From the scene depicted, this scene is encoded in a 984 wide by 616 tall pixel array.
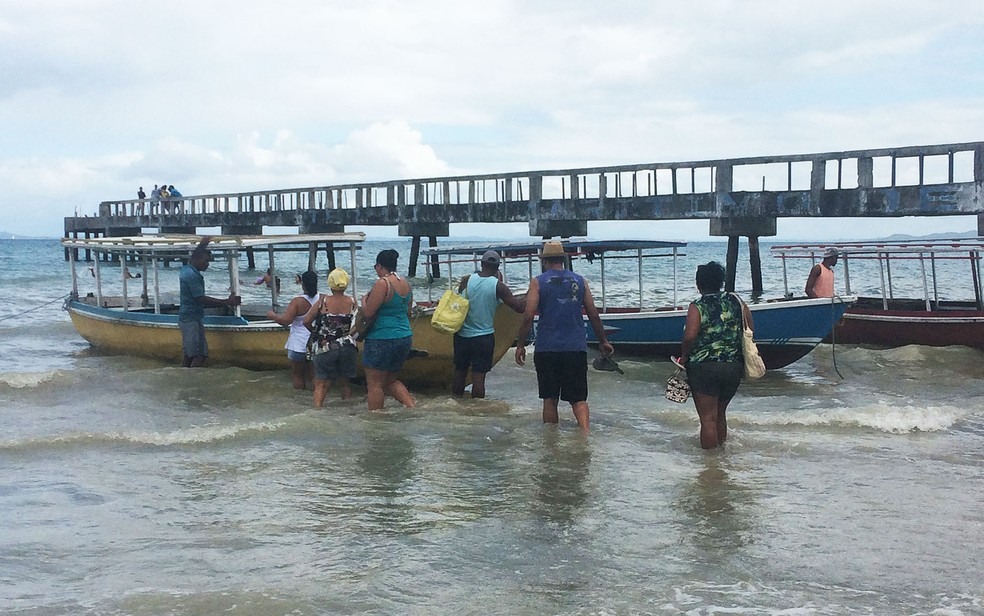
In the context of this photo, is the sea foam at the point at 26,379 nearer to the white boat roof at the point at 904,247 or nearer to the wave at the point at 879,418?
the wave at the point at 879,418

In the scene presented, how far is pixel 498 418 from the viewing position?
902 centimetres

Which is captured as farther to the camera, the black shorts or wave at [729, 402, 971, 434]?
wave at [729, 402, 971, 434]

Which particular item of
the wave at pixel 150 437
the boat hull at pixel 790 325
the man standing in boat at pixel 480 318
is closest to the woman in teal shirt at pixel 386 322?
the man standing in boat at pixel 480 318

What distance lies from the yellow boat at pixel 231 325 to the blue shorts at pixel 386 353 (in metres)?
1.68

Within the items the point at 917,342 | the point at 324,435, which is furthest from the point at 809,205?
the point at 324,435

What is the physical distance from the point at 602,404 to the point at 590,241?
332 cm

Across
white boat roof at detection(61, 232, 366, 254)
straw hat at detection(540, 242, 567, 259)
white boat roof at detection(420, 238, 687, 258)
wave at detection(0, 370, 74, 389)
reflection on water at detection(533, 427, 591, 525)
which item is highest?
white boat roof at detection(61, 232, 366, 254)

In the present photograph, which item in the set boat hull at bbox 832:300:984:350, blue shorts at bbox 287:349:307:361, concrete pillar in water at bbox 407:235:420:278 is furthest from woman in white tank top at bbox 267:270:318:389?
concrete pillar in water at bbox 407:235:420:278

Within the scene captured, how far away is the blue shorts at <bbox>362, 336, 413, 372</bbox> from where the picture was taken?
8.47 meters

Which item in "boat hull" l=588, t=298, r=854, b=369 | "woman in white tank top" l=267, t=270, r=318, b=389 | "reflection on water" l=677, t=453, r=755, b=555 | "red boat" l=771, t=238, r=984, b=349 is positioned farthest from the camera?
"red boat" l=771, t=238, r=984, b=349

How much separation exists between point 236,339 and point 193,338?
520 millimetres

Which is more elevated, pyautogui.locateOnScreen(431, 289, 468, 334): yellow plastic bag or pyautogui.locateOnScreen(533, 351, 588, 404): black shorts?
pyautogui.locateOnScreen(431, 289, 468, 334): yellow plastic bag

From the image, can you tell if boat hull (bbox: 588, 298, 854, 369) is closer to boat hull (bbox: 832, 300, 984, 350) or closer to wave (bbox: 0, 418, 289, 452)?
boat hull (bbox: 832, 300, 984, 350)

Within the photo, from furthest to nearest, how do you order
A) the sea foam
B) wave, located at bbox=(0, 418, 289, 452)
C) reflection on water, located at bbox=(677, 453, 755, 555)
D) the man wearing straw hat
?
the sea foam
wave, located at bbox=(0, 418, 289, 452)
the man wearing straw hat
reflection on water, located at bbox=(677, 453, 755, 555)
